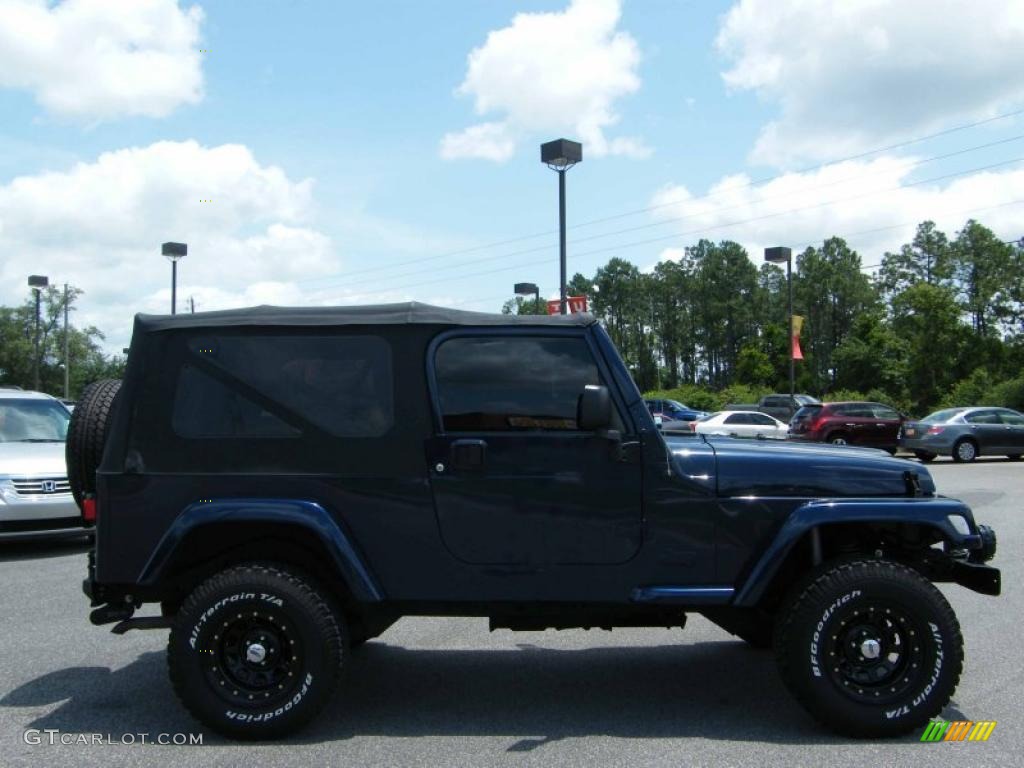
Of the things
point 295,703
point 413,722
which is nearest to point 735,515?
point 413,722

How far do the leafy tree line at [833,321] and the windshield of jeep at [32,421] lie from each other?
→ 123 feet

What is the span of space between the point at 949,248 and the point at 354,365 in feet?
293

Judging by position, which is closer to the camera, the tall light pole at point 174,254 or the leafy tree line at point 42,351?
the tall light pole at point 174,254

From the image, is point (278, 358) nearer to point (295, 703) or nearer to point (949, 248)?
point (295, 703)

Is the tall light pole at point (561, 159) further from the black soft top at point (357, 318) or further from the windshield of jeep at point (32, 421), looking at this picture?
the black soft top at point (357, 318)

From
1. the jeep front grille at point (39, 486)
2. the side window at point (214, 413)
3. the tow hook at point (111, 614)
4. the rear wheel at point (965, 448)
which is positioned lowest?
the rear wheel at point (965, 448)

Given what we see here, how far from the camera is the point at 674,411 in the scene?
40.4 metres

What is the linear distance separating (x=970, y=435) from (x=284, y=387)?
22.7 m

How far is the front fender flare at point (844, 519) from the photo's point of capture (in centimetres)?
430

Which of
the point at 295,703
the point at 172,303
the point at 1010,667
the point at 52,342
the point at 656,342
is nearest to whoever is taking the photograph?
the point at 295,703

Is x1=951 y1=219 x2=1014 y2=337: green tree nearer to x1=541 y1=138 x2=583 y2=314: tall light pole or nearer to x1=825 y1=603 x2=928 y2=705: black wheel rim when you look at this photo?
x1=541 y1=138 x2=583 y2=314: tall light pole

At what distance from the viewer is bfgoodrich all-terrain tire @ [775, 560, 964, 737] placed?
424cm

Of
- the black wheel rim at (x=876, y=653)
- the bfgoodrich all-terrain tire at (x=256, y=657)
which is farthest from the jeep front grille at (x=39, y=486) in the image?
the black wheel rim at (x=876, y=653)

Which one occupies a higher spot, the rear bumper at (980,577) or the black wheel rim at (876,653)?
the rear bumper at (980,577)
